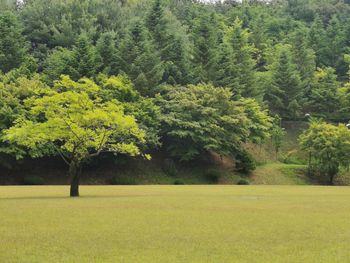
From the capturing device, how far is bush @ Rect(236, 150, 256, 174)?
1876 inches

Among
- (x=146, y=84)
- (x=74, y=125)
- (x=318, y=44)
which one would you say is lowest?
(x=74, y=125)

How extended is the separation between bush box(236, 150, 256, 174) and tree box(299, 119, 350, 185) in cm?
575

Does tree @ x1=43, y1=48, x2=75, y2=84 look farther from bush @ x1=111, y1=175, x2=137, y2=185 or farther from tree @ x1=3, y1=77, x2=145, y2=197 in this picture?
tree @ x1=3, y1=77, x2=145, y2=197

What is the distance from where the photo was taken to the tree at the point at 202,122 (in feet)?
150

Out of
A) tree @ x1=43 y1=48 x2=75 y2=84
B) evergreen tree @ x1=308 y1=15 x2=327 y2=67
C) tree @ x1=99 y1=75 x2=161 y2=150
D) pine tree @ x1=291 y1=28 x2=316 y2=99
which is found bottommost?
tree @ x1=99 y1=75 x2=161 y2=150

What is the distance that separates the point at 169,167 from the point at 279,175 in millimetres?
11067

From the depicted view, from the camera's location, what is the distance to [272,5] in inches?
4685

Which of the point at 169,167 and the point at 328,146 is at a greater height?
the point at 328,146

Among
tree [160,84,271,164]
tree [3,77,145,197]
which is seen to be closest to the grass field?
tree [3,77,145,197]

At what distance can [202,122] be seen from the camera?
45.9 m

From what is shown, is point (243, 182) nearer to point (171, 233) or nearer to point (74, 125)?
point (74, 125)

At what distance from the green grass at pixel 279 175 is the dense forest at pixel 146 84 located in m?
1.61

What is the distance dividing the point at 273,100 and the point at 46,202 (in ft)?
151

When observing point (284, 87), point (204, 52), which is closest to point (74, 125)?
point (204, 52)
